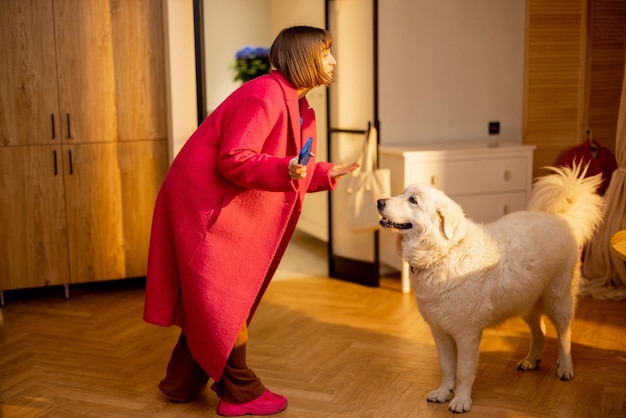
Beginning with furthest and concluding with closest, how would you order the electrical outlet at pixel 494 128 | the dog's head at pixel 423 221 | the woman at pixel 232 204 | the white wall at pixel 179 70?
the electrical outlet at pixel 494 128 → the white wall at pixel 179 70 → the dog's head at pixel 423 221 → the woman at pixel 232 204

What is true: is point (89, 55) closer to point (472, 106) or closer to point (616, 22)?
point (472, 106)

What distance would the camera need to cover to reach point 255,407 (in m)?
3.20

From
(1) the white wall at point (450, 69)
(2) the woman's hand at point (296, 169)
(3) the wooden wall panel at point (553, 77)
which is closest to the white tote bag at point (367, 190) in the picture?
(1) the white wall at point (450, 69)

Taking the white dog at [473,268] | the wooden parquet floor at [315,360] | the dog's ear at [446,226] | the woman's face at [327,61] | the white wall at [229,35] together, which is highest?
the white wall at [229,35]

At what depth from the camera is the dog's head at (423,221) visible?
3062mm

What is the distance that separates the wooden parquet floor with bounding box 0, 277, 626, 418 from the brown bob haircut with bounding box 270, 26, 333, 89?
136 cm

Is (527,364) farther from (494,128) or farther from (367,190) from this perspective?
(494,128)

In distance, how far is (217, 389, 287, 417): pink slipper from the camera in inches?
125

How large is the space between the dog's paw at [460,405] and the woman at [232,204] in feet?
2.95

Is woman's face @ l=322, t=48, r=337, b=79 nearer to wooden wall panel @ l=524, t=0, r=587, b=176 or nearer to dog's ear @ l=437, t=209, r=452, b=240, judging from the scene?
dog's ear @ l=437, t=209, r=452, b=240

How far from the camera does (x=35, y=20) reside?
458 centimetres

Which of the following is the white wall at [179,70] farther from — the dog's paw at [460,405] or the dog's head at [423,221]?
the dog's paw at [460,405]

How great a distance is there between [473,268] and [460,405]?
0.56 m

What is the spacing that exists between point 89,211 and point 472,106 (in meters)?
2.71
